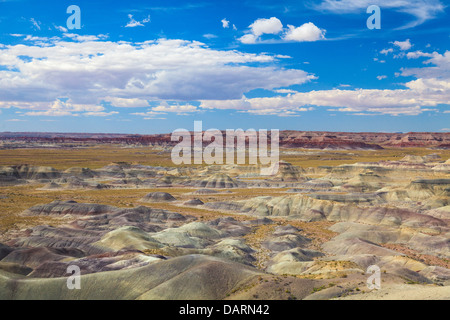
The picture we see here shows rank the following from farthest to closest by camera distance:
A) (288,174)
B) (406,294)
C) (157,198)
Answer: (288,174) < (157,198) < (406,294)

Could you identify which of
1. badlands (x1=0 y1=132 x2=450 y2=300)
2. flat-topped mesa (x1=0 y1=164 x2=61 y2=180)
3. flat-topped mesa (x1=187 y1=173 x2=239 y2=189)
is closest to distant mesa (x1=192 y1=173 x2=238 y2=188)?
flat-topped mesa (x1=187 y1=173 x2=239 y2=189)

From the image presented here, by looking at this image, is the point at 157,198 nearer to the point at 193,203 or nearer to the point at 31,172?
the point at 193,203

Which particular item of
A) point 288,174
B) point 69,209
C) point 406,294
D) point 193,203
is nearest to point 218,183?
point 288,174

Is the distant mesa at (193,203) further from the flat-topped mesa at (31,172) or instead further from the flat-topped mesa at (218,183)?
the flat-topped mesa at (31,172)

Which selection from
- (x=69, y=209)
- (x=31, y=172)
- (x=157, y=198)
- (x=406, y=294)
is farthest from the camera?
(x=31, y=172)

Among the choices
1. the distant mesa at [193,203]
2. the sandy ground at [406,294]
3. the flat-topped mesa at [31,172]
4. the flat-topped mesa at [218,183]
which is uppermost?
the sandy ground at [406,294]

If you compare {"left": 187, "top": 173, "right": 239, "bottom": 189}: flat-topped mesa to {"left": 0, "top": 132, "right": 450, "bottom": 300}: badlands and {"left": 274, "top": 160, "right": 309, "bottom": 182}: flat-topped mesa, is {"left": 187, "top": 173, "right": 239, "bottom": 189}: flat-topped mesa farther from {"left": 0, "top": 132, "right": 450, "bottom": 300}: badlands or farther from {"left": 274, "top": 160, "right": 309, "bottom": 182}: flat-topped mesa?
{"left": 274, "top": 160, "right": 309, "bottom": 182}: flat-topped mesa

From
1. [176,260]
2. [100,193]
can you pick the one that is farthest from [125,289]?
[100,193]

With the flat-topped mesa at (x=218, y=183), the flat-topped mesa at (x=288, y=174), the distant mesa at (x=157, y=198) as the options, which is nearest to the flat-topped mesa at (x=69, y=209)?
the distant mesa at (x=157, y=198)
